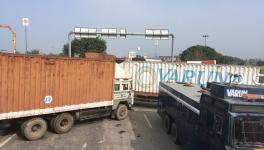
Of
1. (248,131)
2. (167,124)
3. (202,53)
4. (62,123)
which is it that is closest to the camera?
(248,131)

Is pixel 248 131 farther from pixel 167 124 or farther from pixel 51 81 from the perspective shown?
pixel 51 81

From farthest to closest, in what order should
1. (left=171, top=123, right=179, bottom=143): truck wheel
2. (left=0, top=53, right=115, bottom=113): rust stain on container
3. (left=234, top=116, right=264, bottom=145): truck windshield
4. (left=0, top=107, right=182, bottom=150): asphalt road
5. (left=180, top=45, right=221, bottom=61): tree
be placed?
(left=180, top=45, right=221, bottom=61): tree, (left=171, top=123, right=179, bottom=143): truck wheel, (left=0, top=107, right=182, bottom=150): asphalt road, (left=0, top=53, right=115, bottom=113): rust stain on container, (left=234, top=116, right=264, bottom=145): truck windshield

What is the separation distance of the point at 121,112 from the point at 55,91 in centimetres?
461

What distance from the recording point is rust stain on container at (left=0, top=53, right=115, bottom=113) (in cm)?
1030

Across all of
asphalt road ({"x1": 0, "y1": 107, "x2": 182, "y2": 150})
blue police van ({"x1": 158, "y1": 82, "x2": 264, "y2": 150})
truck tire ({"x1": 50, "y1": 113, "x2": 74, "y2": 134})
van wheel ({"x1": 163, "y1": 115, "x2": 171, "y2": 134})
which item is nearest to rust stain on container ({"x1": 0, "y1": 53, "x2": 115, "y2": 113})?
truck tire ({"x1": 50, "y1": 113, "x2": 74, "y2": 134})

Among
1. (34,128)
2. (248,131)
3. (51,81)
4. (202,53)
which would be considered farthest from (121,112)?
(202,53)

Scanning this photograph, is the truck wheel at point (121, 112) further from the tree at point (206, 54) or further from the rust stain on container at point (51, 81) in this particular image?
the tree at point (206, 54)

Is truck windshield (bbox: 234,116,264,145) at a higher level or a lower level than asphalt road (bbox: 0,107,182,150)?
higher

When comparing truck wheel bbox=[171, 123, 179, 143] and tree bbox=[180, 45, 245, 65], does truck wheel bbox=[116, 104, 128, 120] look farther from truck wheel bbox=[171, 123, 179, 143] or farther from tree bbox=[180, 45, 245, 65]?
tree bbox=[180, 45, 245, 65]

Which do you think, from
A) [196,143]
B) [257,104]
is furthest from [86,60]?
[257,104]

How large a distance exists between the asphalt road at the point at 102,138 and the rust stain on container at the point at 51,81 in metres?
1.33

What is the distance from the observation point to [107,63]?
1404 centimetres

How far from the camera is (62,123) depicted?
12.4 m

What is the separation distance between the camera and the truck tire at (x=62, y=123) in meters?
12.0
